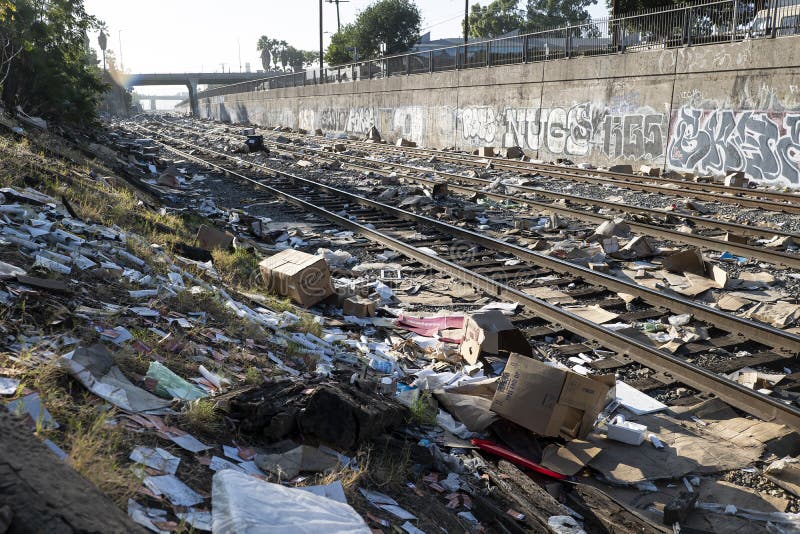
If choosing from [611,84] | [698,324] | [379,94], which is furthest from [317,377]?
[379,94]

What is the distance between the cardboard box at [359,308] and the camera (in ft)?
24.6

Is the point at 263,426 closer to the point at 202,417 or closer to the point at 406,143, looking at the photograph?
the point at 202,417

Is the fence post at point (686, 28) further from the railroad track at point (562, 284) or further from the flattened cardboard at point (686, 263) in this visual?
the flattened cardboard at point (686, 263)

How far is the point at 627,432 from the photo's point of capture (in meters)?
4.71

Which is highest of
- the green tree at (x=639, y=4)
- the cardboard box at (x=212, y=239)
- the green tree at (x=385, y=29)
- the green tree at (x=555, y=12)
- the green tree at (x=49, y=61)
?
the green tree at (x=555, y=12)

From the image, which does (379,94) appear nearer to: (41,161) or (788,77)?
(788,77)

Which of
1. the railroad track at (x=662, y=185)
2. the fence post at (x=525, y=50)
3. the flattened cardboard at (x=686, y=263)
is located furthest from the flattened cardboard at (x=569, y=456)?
the fence post at (x=525, y=50)

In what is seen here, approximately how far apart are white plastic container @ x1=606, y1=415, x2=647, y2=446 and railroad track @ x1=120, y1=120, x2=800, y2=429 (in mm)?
1031

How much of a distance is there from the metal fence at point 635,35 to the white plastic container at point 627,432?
16740mm

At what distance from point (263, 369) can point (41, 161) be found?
27.6ft

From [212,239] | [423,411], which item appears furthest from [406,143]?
[423,411]

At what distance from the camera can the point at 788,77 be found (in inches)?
661

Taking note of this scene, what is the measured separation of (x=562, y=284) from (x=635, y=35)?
17.2m

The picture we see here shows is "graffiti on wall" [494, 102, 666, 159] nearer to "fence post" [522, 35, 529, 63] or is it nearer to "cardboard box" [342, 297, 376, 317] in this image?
"fence post" [522, 35, 529, 63]
